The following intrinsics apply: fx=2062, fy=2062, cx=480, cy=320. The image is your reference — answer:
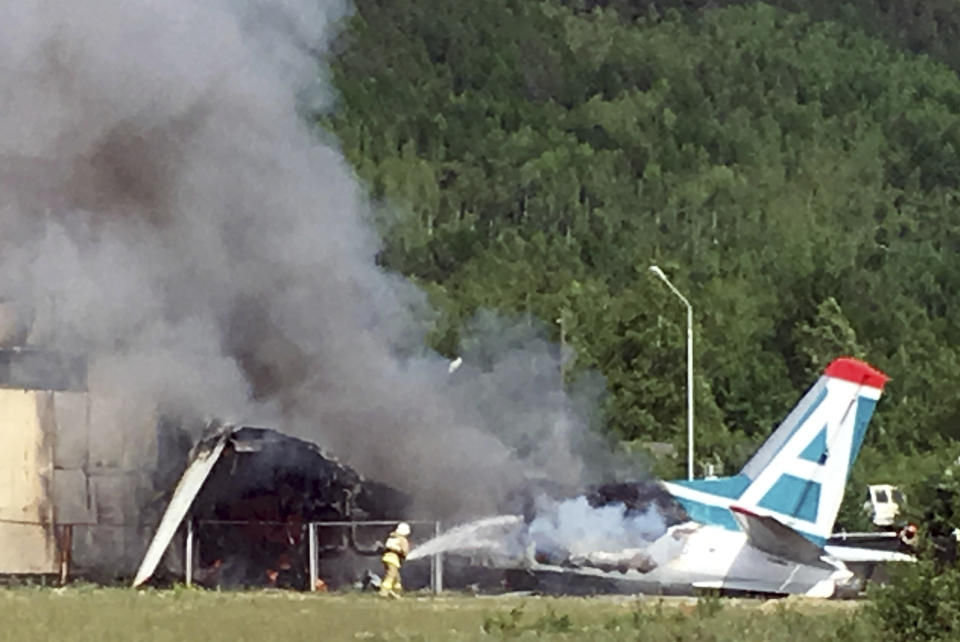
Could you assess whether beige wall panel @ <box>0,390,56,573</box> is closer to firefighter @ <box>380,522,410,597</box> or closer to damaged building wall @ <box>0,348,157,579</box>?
damaged building wall @ <box>0,348,157,579</box>

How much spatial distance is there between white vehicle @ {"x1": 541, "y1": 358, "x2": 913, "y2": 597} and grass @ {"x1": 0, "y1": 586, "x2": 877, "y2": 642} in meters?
3.65

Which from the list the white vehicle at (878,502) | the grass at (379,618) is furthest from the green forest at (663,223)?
the grass at (379,618)

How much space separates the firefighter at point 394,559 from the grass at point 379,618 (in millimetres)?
1272

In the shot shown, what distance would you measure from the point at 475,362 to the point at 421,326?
312cm

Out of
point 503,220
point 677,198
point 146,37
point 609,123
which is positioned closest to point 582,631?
point 146,37

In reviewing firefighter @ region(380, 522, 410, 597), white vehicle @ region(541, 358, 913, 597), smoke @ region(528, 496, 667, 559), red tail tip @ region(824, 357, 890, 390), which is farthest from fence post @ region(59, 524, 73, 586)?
red tail tip @ region(824, 357, 890, 390)

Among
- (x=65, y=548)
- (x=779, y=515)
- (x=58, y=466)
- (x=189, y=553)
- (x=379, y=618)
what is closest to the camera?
(x=379, y=618)

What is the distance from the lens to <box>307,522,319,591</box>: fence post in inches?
1234

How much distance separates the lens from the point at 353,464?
3128 cm

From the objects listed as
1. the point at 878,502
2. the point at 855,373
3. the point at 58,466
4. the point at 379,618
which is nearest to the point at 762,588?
the point at 855,373

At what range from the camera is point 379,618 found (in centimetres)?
2347

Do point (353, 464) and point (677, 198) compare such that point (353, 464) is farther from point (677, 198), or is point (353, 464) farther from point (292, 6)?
point (677, 198)

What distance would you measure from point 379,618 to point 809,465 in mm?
12458

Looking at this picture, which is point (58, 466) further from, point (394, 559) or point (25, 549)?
point (394, 559)
